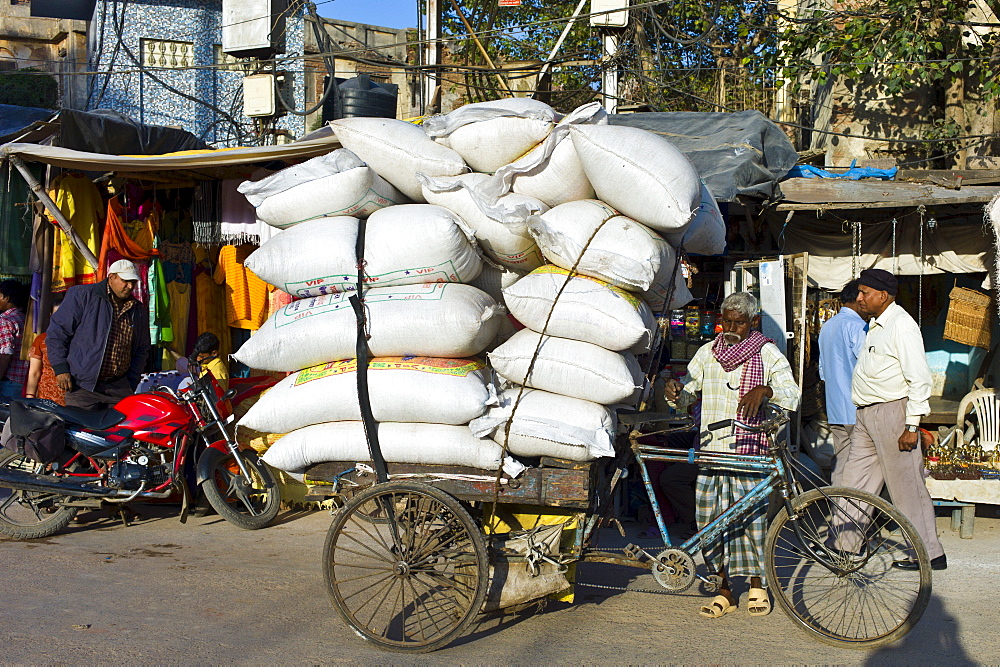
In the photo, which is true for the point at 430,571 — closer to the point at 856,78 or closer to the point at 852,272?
the point at 852,272

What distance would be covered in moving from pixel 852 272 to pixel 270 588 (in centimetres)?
565

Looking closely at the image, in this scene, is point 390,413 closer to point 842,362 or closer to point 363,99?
point 842,362

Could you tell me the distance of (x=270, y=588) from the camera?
4.53 meters

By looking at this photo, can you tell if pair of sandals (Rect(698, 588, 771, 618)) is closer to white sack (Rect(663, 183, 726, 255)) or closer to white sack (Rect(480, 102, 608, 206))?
white sack (Rect(663, 183, 726, 255))

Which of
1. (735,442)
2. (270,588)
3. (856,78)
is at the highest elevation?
(856,78)

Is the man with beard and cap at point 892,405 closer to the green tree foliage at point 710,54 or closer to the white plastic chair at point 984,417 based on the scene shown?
the white plastic chair at point 984,417

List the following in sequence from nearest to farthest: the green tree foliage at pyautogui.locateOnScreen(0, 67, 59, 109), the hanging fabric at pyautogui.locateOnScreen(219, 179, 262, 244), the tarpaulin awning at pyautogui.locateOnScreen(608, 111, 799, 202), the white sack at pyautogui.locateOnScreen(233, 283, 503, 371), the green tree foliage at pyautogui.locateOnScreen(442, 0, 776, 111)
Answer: the white sack at pyautogui.locateOnScreen(233, 283, 503, 371) < the tarpaulin awning at pyautogui.locateOnScreen(608, 111, 799, 202) < the hanging fabric at pyautogui.locateOnScreen(219, 179, 262, 244) < the green tree foliage at pyautogui.locateOnScreen(442, 0, 776, 111) < the green tree foliage at pyautogui.locateOnScreen(0, 67, 59, 109)

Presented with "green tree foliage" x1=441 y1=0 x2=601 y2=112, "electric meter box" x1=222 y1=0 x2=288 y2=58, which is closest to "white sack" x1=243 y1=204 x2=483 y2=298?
"electric meter box" x1=222 y1=0 x2=288 y2=58

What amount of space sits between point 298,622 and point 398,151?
7.33ft

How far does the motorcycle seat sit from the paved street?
784mm

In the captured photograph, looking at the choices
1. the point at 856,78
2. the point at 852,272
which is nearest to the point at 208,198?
the point at 852,272

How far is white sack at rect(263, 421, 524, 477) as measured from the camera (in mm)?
3619

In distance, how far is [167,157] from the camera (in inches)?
237

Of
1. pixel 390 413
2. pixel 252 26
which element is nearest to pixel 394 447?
pixel 390 413
